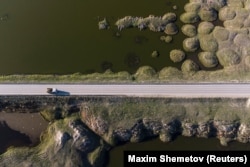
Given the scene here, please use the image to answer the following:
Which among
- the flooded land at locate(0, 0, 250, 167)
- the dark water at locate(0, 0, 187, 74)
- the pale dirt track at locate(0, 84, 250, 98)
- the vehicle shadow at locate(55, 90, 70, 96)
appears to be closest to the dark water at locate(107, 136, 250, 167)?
the flooded land at locate(0, 0, 250, 167)

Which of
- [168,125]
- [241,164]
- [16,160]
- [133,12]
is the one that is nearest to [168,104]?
[168,125]

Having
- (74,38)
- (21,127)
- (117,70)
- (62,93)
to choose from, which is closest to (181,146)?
(117,70)

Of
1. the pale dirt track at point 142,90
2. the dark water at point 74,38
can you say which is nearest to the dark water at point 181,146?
the pale dirt track at point 142,90

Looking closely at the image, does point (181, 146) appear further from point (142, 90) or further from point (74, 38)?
point (74, 38)

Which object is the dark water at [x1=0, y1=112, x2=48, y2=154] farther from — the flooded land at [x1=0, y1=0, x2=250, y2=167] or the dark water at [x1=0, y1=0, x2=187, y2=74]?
the dark water at [x1=0, y1=0, x2=187, y2=74]

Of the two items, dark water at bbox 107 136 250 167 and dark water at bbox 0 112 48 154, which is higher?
dark water at bbox 0 112 48 154

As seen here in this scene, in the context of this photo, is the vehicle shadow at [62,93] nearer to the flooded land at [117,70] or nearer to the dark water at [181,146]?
the flooded land at [117,70]

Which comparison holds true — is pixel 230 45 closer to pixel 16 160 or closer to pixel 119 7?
pixel 119 7
